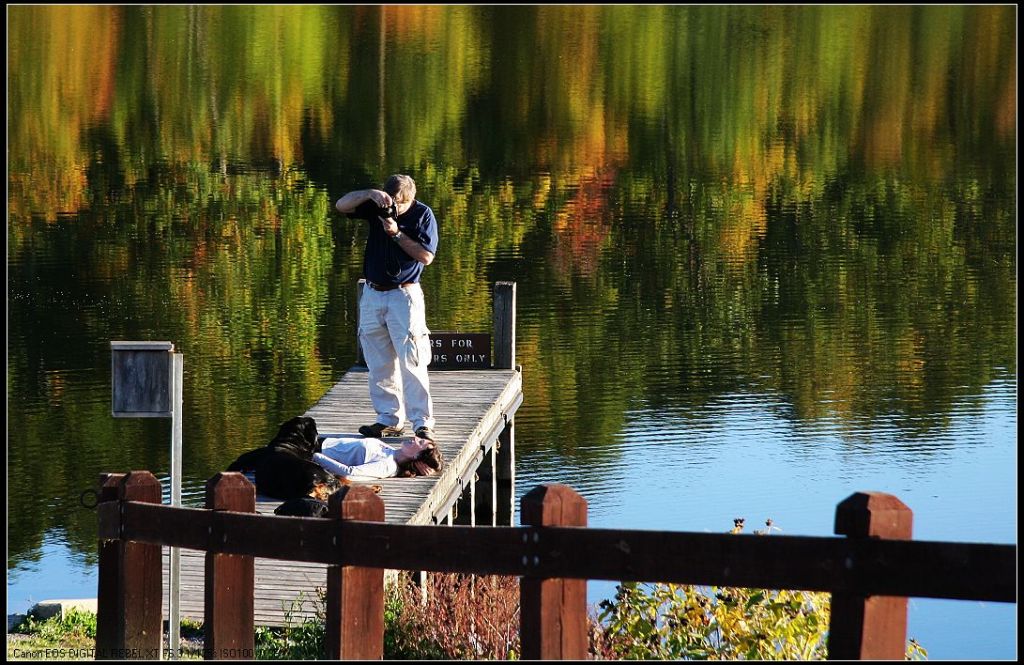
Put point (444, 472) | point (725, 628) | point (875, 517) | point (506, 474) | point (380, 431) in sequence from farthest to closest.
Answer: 1. point (506, 474)
2. point (380, 431)
3. point (444, 472)
4. point (725, 628)
5. point (875, 517)

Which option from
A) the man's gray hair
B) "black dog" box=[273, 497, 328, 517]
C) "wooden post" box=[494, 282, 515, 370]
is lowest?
"black dog" box=[273, 497, 328, 517]

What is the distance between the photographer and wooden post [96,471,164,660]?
6.35m

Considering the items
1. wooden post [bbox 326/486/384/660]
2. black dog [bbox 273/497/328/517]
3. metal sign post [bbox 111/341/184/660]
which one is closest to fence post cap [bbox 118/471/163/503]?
wooden post [bbox 326/486/384/660]

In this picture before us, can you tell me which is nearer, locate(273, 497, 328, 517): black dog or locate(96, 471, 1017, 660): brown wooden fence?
locate(96, 471, 1017, 660): brown wooden fence

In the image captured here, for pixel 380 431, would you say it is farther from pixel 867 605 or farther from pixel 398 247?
pixel 867 605

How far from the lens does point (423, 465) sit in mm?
10469

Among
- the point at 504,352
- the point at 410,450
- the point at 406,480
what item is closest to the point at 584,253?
the point at 504,352

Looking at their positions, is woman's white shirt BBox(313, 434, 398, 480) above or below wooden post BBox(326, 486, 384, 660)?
below

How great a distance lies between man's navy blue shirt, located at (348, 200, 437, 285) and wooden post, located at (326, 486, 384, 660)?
4.88 metres

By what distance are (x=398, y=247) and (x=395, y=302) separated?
35 centimetres

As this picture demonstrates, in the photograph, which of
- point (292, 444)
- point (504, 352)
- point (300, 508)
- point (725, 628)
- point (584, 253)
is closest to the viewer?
point (725, 628)

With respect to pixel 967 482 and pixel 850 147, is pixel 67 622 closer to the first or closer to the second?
pixel 967 482

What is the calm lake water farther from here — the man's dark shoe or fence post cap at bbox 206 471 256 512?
fence post cap at bbox 206 471 256 512

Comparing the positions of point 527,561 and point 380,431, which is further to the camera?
point 380,431
